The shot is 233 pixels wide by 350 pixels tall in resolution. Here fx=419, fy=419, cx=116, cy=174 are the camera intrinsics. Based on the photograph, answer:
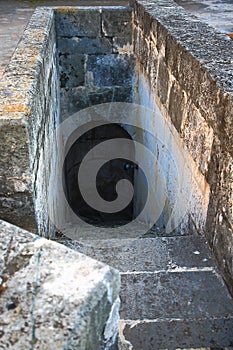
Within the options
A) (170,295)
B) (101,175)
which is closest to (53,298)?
(170,295)

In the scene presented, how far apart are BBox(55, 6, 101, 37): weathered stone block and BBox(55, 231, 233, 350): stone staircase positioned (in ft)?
11.0

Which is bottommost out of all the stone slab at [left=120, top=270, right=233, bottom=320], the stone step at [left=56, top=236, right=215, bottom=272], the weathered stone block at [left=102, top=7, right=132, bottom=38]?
the stone step at [left=56, top=236, right=215, bottom=272]

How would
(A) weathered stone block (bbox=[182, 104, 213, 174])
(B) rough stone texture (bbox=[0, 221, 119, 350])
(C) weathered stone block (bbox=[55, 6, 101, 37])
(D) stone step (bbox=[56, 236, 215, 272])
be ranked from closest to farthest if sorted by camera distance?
(B) rough stone texture (bbox=[0, 221, 119, 350]), (D) stone step (bbox=[56, 236, 215, 272]), (A) weathered stone block (bbox=[182, 104, 213, 174]), (C) weathered stone block (bbox=[55, 6, 101, 37])

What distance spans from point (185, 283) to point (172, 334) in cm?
33

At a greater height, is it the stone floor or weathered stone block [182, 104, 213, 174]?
the stone floor

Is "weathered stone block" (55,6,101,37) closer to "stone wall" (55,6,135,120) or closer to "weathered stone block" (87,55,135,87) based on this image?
"stone wall" (55,6,135,120)

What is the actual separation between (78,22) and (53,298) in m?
4.47

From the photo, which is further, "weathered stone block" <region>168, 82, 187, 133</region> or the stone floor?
the stone floor

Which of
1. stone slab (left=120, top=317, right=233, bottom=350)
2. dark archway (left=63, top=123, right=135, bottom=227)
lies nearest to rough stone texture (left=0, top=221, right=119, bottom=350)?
stone slab (left=120, top=317, right=233, bottom=350)

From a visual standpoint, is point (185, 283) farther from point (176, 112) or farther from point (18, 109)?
point (176, 112)

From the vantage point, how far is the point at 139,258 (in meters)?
2.34

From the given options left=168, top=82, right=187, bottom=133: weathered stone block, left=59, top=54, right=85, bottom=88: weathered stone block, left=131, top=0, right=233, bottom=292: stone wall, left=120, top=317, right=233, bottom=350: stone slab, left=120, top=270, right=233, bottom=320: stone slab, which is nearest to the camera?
left=120, top=317, right=233, bottom=350: stone slab

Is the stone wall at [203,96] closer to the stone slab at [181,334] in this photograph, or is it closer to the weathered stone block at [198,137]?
the weathered stone block at [198,137]

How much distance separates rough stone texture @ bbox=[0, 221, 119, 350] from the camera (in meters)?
1.08
